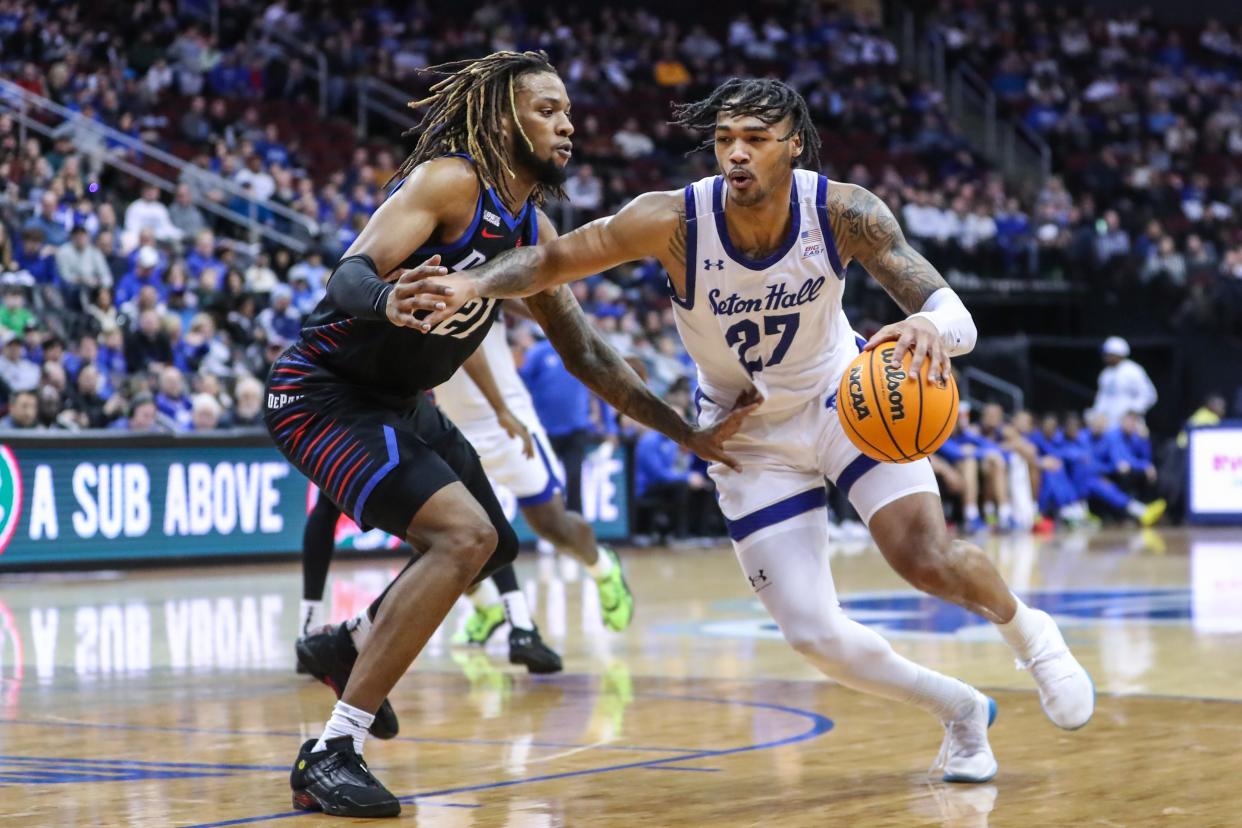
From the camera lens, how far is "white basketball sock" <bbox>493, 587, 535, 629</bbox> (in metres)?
7.68

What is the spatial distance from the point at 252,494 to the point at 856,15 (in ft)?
64.3

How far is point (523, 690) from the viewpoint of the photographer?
7.04m

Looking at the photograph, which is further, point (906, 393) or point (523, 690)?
point (523, 690)

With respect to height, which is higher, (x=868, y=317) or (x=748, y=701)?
(x=868, y=317)

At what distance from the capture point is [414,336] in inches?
197

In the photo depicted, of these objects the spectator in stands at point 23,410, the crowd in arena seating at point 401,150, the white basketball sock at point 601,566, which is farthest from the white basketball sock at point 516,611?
the spectator in stands at point 23,410

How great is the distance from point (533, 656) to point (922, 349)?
11.1 ft

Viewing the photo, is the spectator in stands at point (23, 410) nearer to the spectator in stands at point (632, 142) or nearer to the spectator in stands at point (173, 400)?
the spectator in stands at point (173, 400)

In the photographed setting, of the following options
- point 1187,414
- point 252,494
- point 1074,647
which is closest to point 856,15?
point 1187,414

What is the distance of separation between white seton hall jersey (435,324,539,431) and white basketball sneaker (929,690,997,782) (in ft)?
12.6

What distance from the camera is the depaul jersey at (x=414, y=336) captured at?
4941 millimetres

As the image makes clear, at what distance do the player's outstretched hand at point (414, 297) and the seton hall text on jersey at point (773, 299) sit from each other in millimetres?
995

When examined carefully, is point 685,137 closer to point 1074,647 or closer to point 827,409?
point 1074,647

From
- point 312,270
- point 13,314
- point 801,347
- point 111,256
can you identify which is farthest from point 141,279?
point 801,347
